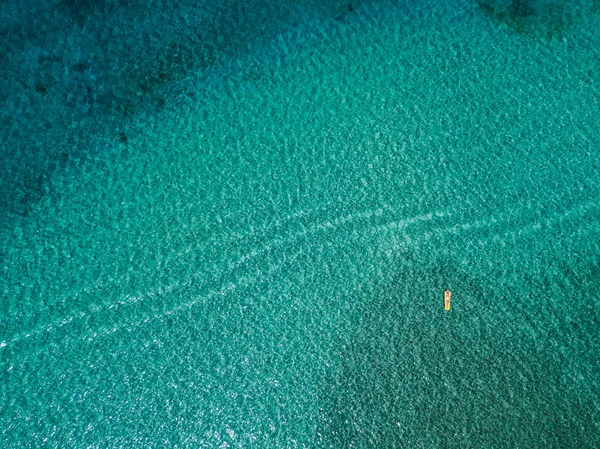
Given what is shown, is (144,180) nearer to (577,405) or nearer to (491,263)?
(491,263)

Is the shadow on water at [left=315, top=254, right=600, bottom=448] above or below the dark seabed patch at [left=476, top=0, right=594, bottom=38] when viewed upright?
below

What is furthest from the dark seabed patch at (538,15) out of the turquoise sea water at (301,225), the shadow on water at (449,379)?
the shadow on water at (449,379)

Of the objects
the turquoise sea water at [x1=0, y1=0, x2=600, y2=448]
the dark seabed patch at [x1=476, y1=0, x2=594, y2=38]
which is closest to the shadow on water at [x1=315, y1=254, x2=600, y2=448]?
the turquoise sea water at [x1=0, y1=0, x2=600, y2=448]

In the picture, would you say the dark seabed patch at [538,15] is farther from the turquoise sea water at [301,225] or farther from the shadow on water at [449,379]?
the shadow on water at [449,379]

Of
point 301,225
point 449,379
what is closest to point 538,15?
point 301,225

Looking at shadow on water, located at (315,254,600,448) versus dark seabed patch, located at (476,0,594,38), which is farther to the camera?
dark seabed patch, located at (476,0,594,38)

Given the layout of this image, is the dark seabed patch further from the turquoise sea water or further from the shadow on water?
the shadow on water

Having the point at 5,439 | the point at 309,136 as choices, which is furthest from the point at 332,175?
the point at 5,439

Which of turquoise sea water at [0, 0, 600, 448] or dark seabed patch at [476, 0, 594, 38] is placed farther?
dark seabed patch at [476, 0, 594, 38]

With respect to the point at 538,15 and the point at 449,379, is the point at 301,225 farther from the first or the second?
the point at 538,15
